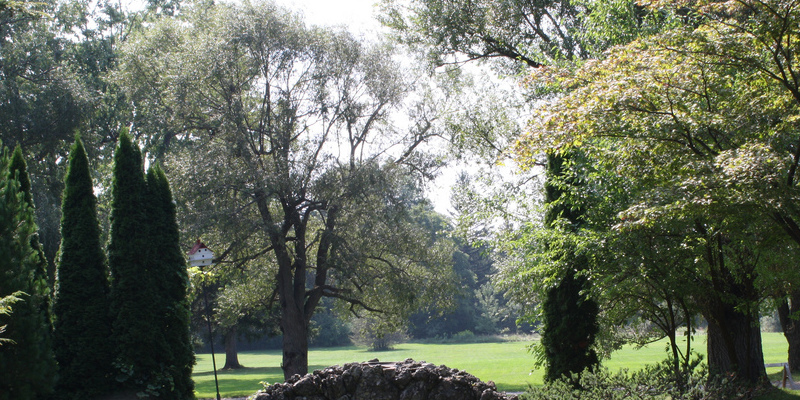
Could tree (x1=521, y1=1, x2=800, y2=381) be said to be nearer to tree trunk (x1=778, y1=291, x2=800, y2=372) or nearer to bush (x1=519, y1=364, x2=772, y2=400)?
bush (x1=519, y1=364, x2=772, y2=400)

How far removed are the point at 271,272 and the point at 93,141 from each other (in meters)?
7.72

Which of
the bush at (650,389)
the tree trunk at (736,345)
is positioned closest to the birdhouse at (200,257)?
the bush at (650,389)

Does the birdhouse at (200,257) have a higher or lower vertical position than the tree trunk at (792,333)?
higher

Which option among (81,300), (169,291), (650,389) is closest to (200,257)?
(169,291)

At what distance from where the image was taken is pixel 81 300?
10000 mm

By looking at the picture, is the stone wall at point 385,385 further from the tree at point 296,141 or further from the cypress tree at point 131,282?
the tree at point 296,141

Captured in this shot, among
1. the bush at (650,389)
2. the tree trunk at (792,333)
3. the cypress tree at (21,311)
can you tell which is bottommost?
the tree trunk at (792,333)

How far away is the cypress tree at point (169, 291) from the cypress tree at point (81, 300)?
33.3 inches

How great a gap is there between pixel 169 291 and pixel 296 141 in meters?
7.38

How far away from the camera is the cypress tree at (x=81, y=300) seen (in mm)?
9805

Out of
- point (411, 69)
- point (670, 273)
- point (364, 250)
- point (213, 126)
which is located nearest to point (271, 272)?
point (364, 250)

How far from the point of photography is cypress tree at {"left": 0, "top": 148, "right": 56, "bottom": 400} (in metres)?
8.46

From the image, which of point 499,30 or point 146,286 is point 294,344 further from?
point 499,30

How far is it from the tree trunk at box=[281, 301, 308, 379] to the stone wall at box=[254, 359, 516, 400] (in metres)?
10.2
